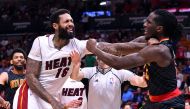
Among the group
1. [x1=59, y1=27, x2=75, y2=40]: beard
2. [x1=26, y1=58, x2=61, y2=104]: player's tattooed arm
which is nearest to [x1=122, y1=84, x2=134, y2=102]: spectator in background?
[x1=59, y1=27, x2=75, y2=40]: beard

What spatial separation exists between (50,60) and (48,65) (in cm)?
6

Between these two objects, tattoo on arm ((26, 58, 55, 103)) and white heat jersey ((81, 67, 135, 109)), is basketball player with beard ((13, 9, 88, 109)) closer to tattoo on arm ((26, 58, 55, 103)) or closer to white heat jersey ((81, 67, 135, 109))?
tattoo on arm ((26, 58, 55, 103))

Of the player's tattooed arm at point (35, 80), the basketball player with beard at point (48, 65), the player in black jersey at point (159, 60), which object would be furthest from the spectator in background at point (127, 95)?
the player in black jersey at point (159, 60)

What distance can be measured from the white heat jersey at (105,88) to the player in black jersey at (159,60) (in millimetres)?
2065

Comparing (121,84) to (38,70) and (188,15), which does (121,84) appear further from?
(188,15)

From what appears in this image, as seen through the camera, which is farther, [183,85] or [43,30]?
[43,30]

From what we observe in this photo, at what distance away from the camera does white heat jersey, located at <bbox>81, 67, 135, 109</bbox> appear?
638cm

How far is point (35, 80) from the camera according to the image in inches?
191

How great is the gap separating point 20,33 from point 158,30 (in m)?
16.8

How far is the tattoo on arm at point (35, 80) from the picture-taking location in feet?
15.6

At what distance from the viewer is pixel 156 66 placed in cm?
421

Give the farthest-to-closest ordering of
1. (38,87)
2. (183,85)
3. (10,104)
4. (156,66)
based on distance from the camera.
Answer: (183,85) → (10,104) → (38,87) → (156,66)

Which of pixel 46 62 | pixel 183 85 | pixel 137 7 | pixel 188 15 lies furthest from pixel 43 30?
pixel 46 62

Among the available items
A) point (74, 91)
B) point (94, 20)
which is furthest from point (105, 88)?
point (94, 20)
